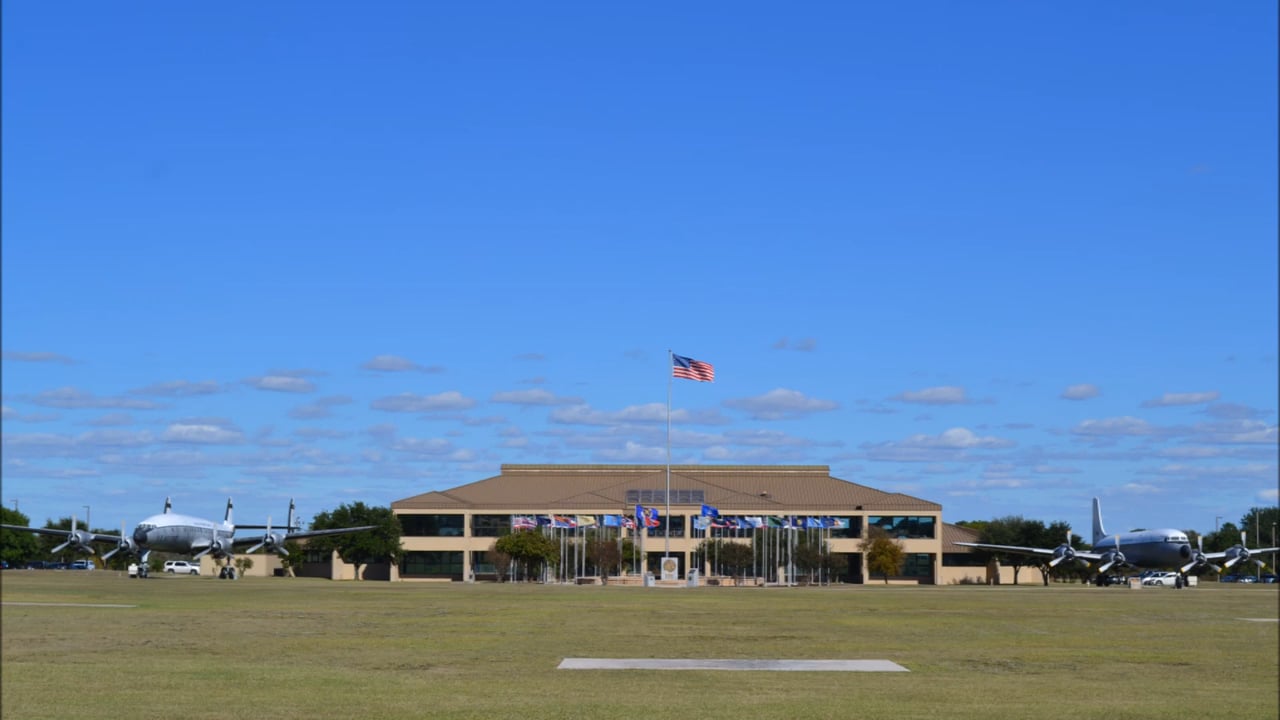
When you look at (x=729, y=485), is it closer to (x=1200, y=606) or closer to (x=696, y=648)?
(x=1200, y=606)

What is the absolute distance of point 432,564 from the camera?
161 metres

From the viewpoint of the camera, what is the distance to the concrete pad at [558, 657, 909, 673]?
24453 millimetres

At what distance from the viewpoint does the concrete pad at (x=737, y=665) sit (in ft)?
80.2

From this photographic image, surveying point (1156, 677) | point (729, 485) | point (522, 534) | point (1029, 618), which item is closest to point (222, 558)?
point (522, 534)

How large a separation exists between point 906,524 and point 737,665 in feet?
451

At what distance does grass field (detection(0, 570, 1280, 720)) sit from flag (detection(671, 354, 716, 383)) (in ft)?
177

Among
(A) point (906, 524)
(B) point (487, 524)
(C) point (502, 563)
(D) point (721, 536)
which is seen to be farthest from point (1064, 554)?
(B) point (487, 524)

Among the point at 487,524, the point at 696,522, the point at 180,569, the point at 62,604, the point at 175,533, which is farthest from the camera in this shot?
the point at 487,524

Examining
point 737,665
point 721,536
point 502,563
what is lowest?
point 502,563

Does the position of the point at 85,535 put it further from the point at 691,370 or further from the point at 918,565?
the point at 918,565

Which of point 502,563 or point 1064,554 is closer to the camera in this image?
point 1064,554

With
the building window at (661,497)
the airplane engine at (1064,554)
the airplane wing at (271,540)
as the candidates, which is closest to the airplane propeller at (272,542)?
the airplane wing at (271,540)

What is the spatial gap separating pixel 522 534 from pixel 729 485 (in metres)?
43.3

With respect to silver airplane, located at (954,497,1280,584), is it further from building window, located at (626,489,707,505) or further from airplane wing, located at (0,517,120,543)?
airplane wing, located at (0,517,120,543)
